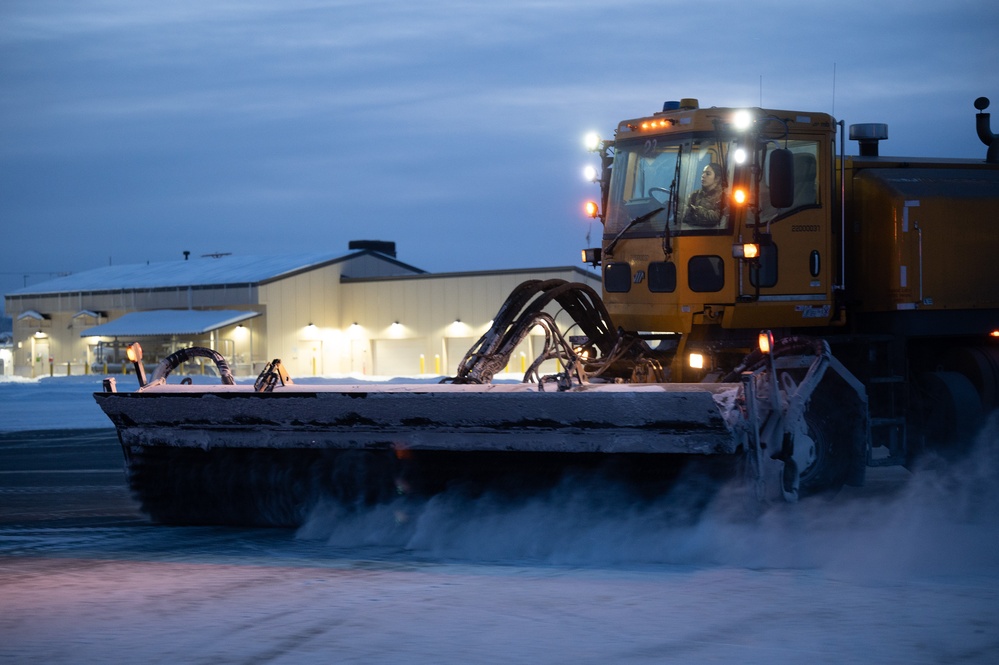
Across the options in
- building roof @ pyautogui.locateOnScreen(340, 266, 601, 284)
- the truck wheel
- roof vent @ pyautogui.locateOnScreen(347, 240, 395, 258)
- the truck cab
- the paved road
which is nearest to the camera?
the paved road

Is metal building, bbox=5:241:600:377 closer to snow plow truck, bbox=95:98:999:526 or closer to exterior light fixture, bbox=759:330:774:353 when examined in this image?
snow plow truck, bbox=95:98:999:526

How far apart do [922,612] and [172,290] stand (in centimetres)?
4806

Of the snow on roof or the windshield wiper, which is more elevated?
the snow on roof

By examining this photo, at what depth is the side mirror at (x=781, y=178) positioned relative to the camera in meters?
8.76

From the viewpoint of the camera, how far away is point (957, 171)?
10.5 m

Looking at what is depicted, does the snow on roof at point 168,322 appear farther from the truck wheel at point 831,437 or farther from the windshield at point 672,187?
the truck wheel at point 831,437

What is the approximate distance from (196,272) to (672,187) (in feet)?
154

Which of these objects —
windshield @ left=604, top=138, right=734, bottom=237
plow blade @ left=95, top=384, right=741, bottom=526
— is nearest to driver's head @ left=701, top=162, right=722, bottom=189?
windshield @ left=604, top=138, right=734, bottom=237

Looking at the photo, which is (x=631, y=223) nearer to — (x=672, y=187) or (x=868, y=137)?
(x=672, y=187)

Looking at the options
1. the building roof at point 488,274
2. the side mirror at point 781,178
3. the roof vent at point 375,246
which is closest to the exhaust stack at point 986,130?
the side mirror at point 781,178

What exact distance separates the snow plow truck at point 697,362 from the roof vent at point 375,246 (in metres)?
49.3

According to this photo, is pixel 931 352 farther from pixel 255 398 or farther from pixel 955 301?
pixel 255 398

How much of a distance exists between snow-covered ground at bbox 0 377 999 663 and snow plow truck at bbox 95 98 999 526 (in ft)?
1.05

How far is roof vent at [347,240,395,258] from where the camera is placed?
5956 cm
